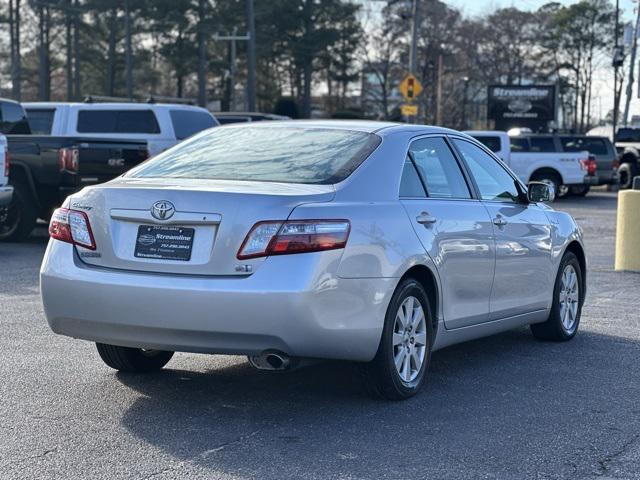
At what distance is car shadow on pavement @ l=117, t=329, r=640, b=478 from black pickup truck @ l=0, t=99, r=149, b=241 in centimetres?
813

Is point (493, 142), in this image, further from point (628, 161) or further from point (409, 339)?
point (409, 339)

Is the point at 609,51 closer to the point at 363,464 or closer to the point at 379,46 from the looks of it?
the point at 379,46

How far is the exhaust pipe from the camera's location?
561 centimetres

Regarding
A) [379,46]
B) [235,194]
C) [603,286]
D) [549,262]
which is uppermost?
[379,46]

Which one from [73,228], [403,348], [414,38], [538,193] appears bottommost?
[403,348]

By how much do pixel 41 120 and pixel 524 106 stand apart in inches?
1334

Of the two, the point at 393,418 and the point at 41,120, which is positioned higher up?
the point at 41,120

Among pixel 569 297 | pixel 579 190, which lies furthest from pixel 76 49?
pixel 569 297

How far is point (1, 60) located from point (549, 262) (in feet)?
211

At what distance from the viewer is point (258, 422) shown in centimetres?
575

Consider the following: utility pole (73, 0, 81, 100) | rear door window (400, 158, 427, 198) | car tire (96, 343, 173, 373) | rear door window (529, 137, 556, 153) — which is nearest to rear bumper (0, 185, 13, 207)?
car tire (96, 343, 173, 373)

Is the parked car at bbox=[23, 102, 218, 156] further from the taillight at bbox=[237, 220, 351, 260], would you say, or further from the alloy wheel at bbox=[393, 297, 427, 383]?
the taillight at bbox=[237, 220, 351, 260]

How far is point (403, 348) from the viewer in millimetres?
6273

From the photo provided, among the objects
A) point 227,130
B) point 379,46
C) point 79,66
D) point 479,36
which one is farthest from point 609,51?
point 227,130
